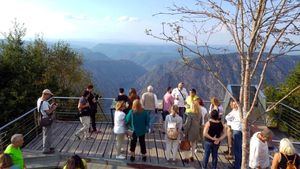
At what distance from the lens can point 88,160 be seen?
10.6 meters

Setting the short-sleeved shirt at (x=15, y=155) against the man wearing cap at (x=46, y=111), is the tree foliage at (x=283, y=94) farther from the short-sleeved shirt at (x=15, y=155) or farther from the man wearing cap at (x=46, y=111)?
the short-sleeved shirt at (x=15, y=155)

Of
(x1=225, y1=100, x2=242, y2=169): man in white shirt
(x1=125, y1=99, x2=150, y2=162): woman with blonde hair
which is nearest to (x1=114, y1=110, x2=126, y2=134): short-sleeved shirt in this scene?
(x1=125, y1=99, x2=150, y2=162): woman with blonde hair

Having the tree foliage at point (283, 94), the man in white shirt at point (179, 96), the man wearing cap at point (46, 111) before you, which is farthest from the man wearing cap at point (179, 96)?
the tree foliage at point (283, 94)

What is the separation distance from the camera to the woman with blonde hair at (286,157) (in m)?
6.98

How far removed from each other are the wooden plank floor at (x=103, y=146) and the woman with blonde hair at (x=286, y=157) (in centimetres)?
356

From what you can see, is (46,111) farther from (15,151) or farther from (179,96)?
(179,96)

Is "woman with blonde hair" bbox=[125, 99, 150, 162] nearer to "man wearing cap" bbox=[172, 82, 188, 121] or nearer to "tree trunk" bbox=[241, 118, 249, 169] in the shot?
"man wearing cap" bbox=[172, 82, 188, 121]

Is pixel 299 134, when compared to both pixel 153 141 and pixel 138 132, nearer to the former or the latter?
pixel 153 141

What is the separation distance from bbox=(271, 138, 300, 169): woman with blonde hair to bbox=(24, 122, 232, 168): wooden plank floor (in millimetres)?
3555

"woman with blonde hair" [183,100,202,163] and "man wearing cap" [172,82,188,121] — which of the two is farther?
"man wearing cap" [172,82,188,121]

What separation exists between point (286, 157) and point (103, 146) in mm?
6345

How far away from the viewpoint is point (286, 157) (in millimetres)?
7023

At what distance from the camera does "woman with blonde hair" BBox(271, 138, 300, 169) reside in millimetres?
6980

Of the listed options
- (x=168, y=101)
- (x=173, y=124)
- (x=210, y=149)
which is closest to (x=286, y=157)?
(x=210, y=149)
